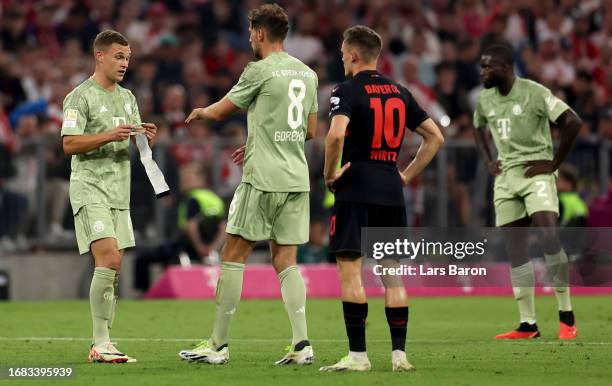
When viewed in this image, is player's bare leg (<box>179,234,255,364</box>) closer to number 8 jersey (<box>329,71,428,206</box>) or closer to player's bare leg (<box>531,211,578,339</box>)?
number 8 jersey (<box>329,71,428,206</box>)

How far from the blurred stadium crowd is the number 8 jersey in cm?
975

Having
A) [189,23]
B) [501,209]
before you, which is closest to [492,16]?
[189,23]

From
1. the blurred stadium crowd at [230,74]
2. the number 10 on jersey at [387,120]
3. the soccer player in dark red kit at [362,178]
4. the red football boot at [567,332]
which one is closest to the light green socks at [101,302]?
the soccer player in dark red kit at [362,178]

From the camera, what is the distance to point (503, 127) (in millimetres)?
13055

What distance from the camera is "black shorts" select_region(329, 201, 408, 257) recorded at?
9531 millimetres

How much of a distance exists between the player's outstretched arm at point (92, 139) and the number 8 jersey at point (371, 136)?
1707 millimetres

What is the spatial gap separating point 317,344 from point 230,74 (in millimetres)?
10800

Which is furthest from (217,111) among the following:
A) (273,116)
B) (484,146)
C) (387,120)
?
(484,146)

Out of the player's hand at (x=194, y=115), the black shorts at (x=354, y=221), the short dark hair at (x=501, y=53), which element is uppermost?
the short dark hair at (x=501, y=53)

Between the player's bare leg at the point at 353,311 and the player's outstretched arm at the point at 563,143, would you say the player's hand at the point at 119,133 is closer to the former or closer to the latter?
the player's bare leg at the point at 353,311

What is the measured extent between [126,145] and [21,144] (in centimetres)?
874

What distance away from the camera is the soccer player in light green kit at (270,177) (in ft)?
32.8

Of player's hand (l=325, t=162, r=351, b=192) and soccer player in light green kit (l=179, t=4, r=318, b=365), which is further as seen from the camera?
soccer player in light green kit (l=179, t=4, r=318, b=365)

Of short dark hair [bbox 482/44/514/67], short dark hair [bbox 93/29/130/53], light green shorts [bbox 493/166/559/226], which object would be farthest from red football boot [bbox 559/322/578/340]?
short dark hair [bbox 93/29/130/53]
